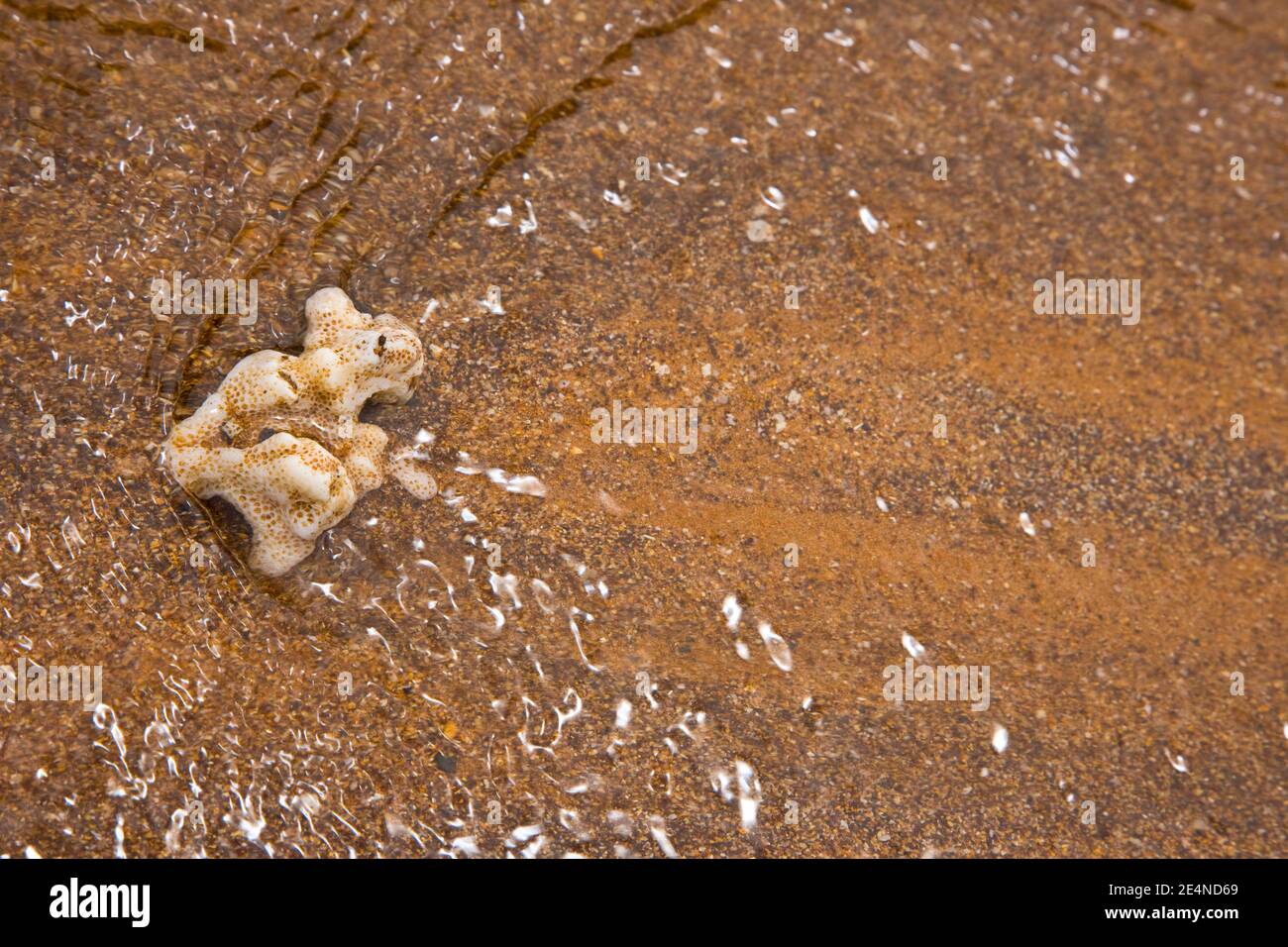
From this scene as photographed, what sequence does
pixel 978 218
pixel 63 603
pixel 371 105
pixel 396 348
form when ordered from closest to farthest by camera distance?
pixel 63 603, pixel 396 348, pixel 371 105, pixel 978 218

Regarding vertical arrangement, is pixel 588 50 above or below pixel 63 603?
above

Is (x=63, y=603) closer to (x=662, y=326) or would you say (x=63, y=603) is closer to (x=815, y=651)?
(x=662, y=326)

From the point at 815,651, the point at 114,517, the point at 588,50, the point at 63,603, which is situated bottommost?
the point at 815,651

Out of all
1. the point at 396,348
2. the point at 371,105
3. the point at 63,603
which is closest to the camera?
the point at 63,603

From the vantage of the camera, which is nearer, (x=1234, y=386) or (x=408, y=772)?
(x=408, y=772)

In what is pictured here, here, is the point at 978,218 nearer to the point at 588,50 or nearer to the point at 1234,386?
the point at 1234,386
